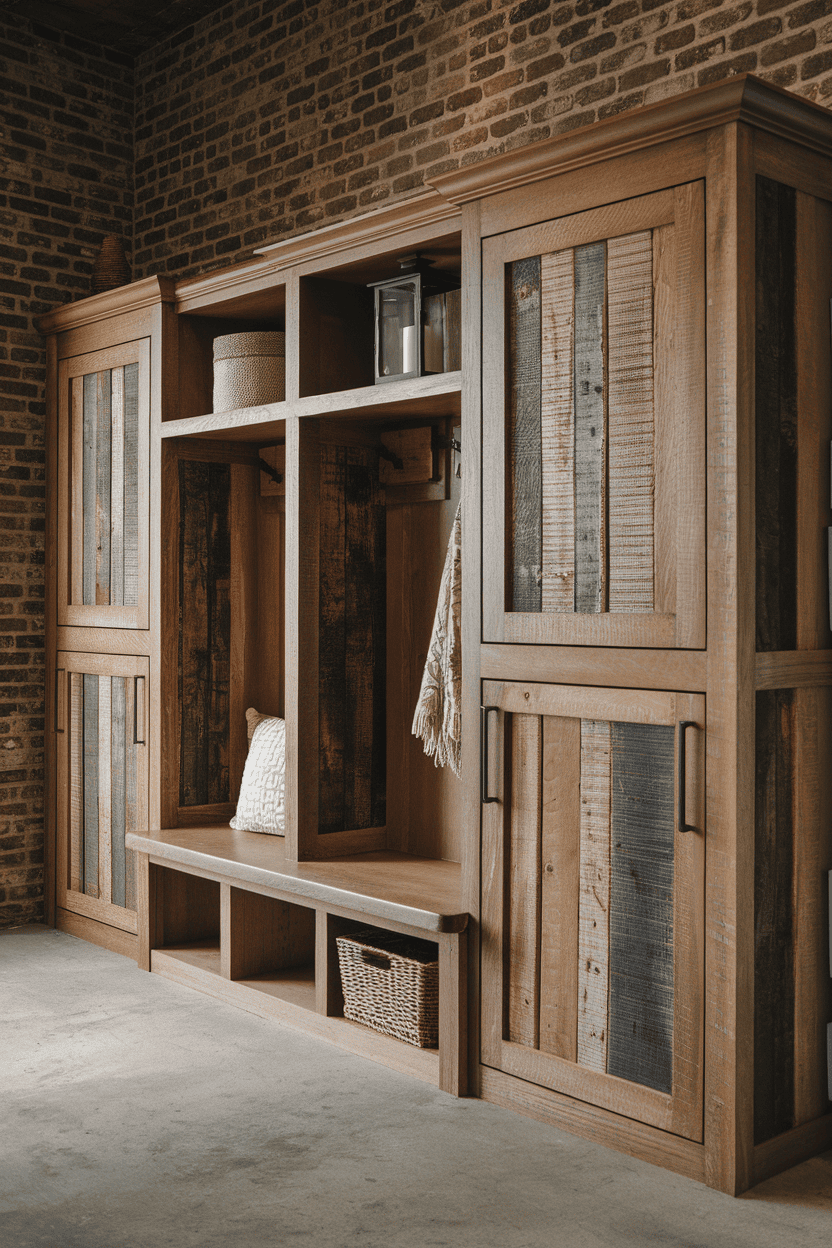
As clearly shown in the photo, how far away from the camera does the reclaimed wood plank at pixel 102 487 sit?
463 cm

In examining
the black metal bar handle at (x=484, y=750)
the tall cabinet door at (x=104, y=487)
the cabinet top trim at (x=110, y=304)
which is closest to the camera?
the black metal bar handle at (x=484, y=750)

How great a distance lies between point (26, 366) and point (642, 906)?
11.9 ft

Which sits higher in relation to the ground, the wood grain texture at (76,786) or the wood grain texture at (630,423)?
the wood grain texture at (630,423)

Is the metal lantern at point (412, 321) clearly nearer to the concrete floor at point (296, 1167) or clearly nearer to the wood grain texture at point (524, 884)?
the wood grain texture at point (524, 884)

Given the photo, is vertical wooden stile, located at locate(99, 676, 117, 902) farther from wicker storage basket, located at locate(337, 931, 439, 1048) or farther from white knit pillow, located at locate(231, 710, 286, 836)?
wicker storage basket, located at locate(337, 931, 439, 1048)

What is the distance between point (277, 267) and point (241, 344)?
0.33m

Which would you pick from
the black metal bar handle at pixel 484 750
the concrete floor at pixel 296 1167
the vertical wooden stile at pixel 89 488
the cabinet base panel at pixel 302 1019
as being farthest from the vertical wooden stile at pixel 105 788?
the black metal bar handle at pixel 484 750

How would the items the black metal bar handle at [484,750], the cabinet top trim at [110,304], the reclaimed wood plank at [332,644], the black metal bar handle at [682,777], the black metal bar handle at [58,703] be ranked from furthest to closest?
the black metal bar handle at [58,703] < the cabinet top trim at [110,304] < the reclaimed wood plank at [332,644] < the black metal bar handle at [484,750] < the black metal bar handle at [682,777]

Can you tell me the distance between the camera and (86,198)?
5285 mm

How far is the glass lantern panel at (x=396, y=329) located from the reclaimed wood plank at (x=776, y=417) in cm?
115

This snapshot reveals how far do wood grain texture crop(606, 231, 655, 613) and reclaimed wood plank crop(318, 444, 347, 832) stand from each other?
4.24 ft

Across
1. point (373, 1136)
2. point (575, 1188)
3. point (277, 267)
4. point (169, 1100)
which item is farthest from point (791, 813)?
point (277, 267)

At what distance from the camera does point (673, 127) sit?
2.60m

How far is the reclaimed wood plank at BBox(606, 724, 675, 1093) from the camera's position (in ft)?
8.73
